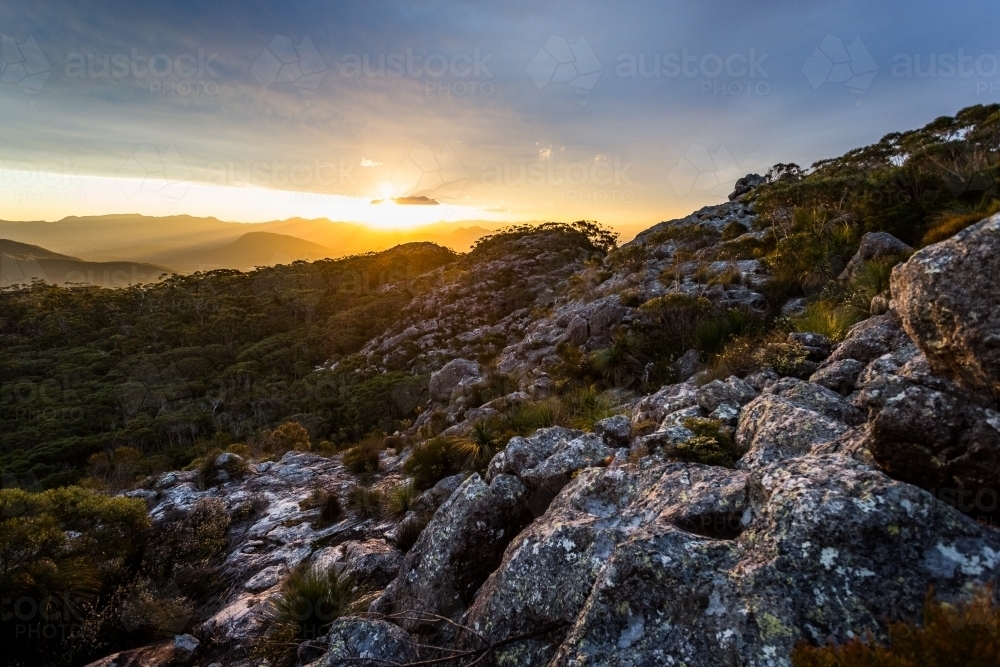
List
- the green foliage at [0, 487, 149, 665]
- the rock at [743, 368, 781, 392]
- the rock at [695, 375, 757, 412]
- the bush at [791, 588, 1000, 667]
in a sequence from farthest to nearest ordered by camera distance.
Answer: the green foliage at [0, 487, 149, 665], the rock at [743, 368, 781, 392], the rock at [695, 375, 757, 412], the bush at [791, 588, 1000, 667]

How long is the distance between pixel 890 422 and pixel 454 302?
51.1 metres

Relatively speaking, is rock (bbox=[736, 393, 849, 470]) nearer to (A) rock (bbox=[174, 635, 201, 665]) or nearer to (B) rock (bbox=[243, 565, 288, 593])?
(A) rock (bbox=[174, 635, 201, 665])

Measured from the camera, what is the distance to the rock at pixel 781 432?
15.8 ft

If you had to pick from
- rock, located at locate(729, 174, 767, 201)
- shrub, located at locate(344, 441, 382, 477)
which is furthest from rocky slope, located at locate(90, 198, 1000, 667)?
rock, located at locate(729, 174, 767, 201)

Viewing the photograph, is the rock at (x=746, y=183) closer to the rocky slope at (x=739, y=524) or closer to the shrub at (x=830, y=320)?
the shrub at (x=830, y=320)

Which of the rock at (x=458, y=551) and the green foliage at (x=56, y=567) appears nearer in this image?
the rock at (x=458, y=551)

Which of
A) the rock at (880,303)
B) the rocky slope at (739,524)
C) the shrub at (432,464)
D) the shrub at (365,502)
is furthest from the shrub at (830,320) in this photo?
the shrub at (365,502)

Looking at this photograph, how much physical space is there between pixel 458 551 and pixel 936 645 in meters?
5.15

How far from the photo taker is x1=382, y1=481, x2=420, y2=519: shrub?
35.9 ft

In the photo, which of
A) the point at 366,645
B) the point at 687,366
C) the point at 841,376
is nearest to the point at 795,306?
the point at 687,366

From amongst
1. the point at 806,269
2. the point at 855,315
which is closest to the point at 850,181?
the point at 806,269

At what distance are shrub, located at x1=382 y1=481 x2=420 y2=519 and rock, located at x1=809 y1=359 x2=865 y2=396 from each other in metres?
8.80

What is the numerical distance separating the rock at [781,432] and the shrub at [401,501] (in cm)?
792

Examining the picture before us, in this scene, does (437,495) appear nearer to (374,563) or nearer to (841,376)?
(374,563)
